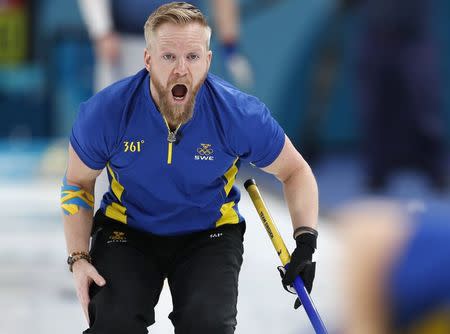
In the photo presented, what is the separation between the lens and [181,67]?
3.08m

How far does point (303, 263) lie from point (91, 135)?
734mm

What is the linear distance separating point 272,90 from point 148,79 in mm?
6463

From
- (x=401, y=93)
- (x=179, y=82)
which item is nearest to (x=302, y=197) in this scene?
(x=179, y=82)

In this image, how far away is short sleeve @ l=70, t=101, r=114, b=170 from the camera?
3086 mm

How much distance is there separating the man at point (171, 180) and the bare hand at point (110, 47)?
188 cm

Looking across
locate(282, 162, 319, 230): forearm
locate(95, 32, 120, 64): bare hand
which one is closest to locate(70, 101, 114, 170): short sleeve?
locate(282, 162, 319, 230): forearm

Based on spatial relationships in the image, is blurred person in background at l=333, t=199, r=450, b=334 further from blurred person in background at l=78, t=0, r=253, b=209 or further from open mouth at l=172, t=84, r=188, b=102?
blurred person in background at l=78, t=0, r=253, b=209

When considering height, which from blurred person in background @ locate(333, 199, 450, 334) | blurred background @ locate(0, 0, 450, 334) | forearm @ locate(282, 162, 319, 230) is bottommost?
blurred background @ locate(0, 0, 450, 334)

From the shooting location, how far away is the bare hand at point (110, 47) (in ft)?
16.7

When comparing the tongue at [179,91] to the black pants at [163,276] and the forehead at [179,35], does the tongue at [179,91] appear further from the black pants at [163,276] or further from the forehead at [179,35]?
the black pants at [163,276]

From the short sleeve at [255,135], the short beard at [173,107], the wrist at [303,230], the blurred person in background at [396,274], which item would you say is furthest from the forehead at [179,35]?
the blurred person in background at [396,274]

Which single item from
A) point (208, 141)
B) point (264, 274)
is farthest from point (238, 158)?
point (264, 274)

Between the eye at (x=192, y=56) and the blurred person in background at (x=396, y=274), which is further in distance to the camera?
the eye at (x=192, y=56)

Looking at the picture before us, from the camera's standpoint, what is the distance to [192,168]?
3152 millimetres
